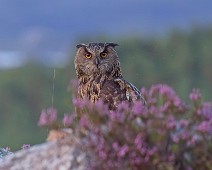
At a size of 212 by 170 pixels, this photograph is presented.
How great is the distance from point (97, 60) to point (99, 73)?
7.2 inches

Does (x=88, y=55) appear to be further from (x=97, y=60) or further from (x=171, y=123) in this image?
(x=171, y=123)

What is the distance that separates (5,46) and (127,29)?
90.9 feet

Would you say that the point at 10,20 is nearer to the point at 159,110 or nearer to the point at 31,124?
the point at 31,124

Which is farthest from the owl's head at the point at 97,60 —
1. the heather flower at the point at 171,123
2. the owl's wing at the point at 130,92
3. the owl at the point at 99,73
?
the heather flower at the point at 171,123

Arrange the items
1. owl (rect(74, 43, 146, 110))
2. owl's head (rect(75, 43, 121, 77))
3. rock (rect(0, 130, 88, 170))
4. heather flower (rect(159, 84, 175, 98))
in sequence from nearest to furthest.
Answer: heather flower (rect(159, 84, 175, 98)) → rock (rect(0, 130, 88, 170)) → owl (rect(74, 43, 146, 110)) → owl's head (rect(75, 43, 121, 77))

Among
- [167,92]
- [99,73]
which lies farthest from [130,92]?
[167,92]

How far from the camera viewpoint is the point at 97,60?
10.9m

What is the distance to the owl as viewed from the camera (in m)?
9.87

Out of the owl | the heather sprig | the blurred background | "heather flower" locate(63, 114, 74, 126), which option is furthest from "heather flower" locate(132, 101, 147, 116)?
the blurred background

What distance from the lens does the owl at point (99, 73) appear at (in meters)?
9.87

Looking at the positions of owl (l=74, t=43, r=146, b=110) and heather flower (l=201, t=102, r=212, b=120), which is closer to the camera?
heather flower (l=201, t=102, r=212, b=120)

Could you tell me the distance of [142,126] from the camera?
6.71 meters

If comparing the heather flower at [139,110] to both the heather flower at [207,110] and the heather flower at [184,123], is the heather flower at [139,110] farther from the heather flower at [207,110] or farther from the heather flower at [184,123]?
the heather flower at [207,110]

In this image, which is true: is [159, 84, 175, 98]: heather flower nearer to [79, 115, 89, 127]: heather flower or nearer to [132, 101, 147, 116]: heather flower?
[132, 101, 147, 116]: heather flower
